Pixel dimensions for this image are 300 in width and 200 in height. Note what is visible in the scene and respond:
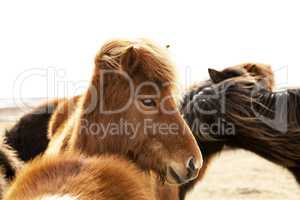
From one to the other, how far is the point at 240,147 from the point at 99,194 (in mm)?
2360

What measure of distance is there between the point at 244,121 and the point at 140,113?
1.44 m

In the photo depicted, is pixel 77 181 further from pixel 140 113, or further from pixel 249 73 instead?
pixel 249 73

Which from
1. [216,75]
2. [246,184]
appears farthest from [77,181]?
[246,184]

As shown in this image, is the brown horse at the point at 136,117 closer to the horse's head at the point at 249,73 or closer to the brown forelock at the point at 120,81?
the brown forelock at the point at 120,81

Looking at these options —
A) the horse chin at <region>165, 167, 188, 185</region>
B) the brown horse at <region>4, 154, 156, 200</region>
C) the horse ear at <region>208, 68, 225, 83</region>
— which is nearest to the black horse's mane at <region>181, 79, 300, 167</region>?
the horse ear at <region>208, 68, 225, 83</region>

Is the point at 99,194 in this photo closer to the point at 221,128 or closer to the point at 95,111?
the point at 95,111

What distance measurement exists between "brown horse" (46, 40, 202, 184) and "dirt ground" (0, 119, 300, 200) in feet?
14.9

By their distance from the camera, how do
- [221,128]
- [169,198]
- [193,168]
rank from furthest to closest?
[221,128], [169,198], [193,168]

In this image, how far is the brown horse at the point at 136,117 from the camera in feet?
8.02

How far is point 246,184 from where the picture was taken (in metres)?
9.84

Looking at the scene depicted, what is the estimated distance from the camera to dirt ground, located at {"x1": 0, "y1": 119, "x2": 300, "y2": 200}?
8.53m

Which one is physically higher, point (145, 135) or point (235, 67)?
point (235, 67)

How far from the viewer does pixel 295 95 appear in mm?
3408

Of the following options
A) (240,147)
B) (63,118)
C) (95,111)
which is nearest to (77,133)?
(95,111)
